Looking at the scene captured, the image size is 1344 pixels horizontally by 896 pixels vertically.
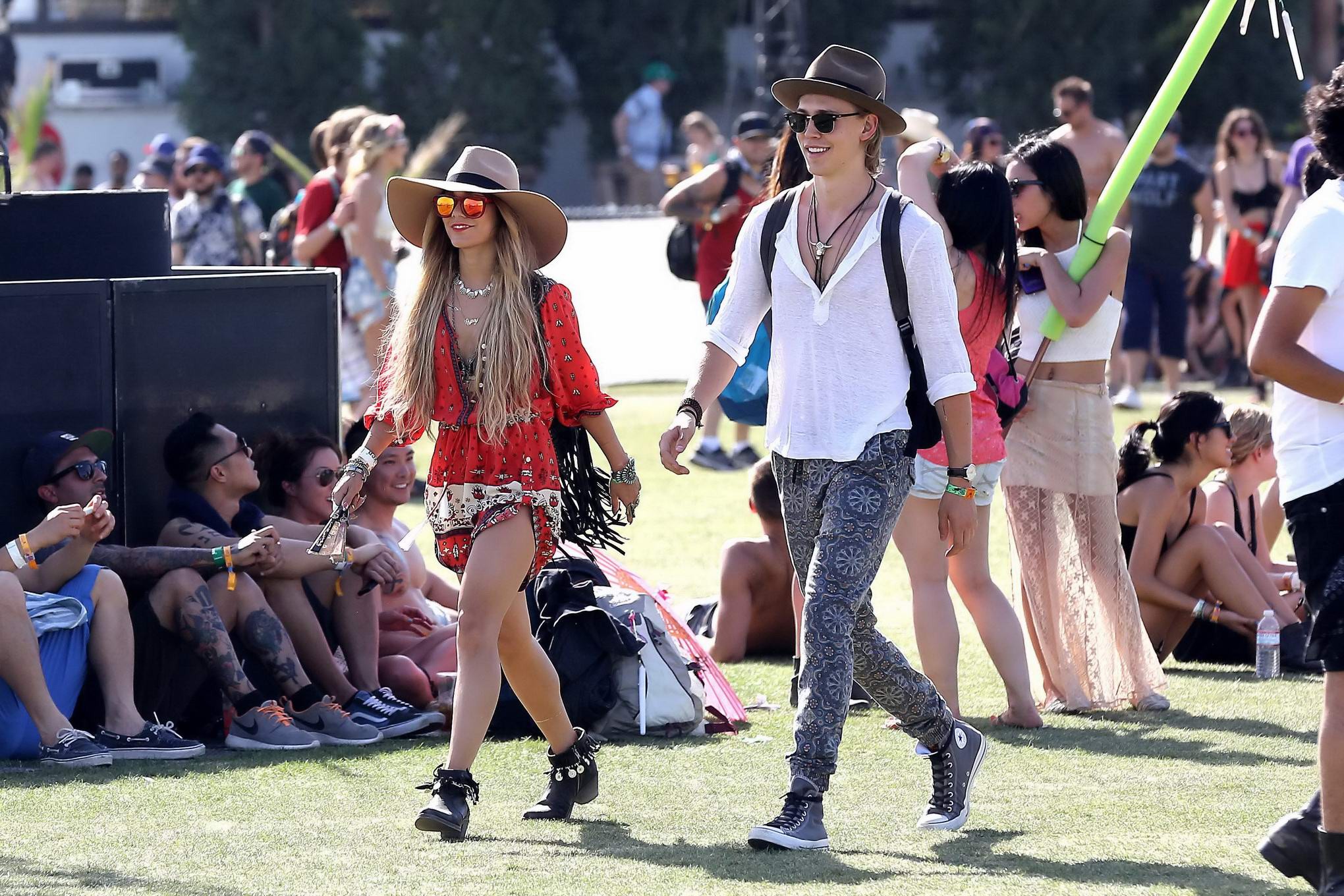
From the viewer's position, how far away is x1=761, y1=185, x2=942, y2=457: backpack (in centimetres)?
473

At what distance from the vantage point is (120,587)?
5.96 metres

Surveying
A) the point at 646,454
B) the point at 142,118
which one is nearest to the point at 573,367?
the point at 646,454

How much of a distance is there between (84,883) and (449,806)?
864 millimetres

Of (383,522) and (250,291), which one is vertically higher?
(250,291)

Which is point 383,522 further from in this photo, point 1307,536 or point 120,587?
point 1307,536

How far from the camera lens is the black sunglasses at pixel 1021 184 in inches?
253

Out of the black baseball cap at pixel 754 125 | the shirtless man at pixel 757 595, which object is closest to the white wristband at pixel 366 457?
the shirtless man at pixel 757 595

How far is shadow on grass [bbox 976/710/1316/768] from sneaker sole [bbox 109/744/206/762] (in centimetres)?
238

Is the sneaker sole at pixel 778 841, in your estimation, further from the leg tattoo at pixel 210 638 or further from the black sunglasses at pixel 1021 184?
the black sunglasses at pixel 1021 184

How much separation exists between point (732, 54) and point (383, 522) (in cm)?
2715

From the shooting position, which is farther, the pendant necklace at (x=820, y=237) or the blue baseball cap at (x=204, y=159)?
the blue baseball cap at (x=204, y=159)

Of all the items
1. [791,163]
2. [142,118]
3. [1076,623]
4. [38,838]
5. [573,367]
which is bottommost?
[38,838]

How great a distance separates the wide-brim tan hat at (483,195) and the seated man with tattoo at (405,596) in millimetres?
1502

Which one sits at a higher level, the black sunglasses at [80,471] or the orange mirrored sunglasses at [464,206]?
the orange mirrored sunglasses at [464,206]
